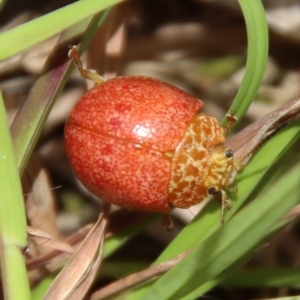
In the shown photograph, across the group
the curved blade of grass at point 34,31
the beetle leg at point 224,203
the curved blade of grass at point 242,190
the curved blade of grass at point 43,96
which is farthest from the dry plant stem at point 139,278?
the curved blade of grass at point 34,31

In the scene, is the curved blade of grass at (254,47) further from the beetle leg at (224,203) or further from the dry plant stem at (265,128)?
the beetle leg at (224,203)

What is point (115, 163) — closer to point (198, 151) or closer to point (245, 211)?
point (198, 151)

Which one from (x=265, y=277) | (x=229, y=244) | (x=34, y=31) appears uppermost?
(x=34, y=31)

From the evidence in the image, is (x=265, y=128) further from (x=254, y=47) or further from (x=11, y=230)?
(x=11, y=230)

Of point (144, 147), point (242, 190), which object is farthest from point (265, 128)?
point (144, 147)

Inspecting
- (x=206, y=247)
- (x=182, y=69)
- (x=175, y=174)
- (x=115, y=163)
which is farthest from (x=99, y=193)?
(x=182, y=69)
